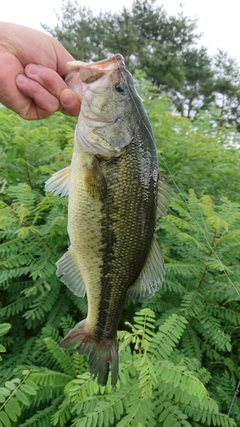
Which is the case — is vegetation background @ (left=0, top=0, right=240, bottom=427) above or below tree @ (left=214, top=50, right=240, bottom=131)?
below

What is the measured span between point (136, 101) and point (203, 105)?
2798 cm

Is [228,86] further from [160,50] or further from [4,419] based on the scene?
[4,419]

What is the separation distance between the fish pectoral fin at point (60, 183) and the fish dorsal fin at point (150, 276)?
470 millimetres

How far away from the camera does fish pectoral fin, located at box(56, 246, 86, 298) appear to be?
165cm

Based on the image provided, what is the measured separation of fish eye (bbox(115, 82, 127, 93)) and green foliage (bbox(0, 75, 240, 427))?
3.51ft

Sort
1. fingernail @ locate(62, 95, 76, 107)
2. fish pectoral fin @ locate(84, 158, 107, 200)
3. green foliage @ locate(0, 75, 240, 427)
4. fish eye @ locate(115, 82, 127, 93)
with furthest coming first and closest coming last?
green foliage @ locate(0, 75, 240, 427) < fingernail @ locate(62, 95, 76, 107) < fish eye @ locate(115, 82, 127, 93) < fish pectoral fin @ locate(84, 158, 107, 200)

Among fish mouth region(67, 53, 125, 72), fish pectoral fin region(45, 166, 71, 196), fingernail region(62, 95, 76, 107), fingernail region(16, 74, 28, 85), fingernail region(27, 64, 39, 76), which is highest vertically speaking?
fish mouth region(67, 53, 125, 72)

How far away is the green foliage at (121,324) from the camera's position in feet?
6.29

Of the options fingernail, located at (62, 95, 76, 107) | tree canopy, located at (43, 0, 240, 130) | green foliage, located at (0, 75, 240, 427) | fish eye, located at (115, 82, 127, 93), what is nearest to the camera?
fish eye, located at (115, 82, 127, 93)

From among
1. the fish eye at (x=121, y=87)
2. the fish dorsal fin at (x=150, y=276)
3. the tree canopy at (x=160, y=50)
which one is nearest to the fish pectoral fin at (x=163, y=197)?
the fish dorsal fin at (x=150, y=276)

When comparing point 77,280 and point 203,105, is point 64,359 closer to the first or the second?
point 77,280

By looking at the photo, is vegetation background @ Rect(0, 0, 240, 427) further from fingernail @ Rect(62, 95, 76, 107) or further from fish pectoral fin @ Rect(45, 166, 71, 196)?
fingernail @ Rect(62, 95, 76, 107)

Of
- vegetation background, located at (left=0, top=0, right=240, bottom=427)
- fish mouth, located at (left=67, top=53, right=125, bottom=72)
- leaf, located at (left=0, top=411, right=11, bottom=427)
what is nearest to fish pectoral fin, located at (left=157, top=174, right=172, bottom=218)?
fish mouth, located at (left=67, top=53, right=125, bottom=72)

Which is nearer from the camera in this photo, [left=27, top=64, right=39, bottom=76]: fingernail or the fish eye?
the fish eye
